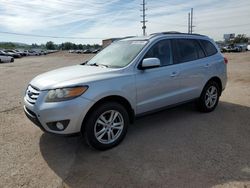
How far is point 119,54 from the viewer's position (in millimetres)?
4551

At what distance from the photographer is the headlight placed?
342 cm

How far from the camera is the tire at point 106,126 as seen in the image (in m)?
3.61

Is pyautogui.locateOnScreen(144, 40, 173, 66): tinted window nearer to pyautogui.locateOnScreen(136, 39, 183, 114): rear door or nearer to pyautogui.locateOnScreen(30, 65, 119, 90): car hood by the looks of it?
pyautogui.locateOnScreen(136, 39, 183, 114): rear door

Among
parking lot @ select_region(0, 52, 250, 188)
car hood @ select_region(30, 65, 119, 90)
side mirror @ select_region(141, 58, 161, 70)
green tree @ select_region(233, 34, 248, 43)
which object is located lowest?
parking lot @ select_region(0, 52, 250, 188)

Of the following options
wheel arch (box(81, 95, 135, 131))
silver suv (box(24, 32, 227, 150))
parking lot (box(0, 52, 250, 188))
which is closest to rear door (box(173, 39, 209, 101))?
silver suv (box(24, 32, 227, 150))

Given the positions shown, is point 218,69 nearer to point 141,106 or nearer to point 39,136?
point 141,106

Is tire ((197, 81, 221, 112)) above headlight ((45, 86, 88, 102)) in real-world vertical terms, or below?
below

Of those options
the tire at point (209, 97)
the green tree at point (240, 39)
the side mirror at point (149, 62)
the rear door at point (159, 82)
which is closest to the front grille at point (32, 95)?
the rear door at point (159, 82)


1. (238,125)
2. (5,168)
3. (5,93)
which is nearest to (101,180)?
Answer: (5,168)

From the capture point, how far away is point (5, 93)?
842 cm

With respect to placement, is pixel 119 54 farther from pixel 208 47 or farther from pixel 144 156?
pixel 208 47

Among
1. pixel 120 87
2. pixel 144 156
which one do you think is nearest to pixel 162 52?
pixel 120 87

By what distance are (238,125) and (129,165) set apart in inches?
104

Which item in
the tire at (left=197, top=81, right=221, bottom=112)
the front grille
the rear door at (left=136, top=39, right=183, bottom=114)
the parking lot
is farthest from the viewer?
the tire at (left=197, top=81, right=221, bottom=112)
